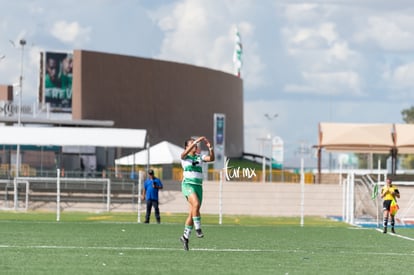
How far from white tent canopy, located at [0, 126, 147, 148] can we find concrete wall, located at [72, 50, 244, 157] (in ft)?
86.4

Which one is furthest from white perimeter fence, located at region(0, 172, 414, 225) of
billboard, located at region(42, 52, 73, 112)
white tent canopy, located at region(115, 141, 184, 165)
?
billboard, located at region(42, 52, 73, 112)

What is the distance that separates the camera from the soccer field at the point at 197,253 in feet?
52.4

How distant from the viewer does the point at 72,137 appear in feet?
200

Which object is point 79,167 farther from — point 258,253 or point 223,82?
point 258,253

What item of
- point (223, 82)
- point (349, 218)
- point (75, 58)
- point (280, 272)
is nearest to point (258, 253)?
point (280, 272)

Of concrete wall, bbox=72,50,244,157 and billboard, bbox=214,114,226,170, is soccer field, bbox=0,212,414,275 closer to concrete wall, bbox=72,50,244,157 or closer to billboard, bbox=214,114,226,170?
billboard, bbox=214,114,226,170

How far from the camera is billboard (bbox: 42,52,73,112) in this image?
90625 mm

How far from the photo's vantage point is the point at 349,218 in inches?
1662

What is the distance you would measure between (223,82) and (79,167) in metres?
41.3

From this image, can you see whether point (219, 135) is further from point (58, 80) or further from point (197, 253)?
point (197, 253)

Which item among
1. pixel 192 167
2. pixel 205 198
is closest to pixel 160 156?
pixel 205 198

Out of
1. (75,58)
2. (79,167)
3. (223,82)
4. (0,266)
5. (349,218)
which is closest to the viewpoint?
(0,266)

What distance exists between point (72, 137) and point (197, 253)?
42929 mm

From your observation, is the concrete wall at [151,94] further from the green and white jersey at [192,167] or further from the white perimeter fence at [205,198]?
the green and white jersey at [192,167]
